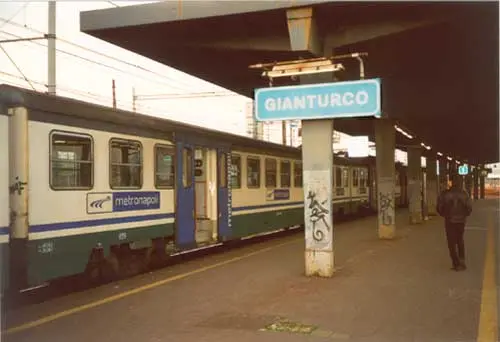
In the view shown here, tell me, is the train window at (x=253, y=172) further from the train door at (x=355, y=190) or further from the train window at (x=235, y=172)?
the train door at (x=355, y=190)

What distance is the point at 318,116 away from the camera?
9.73 meters

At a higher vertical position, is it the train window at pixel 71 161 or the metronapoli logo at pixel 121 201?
the train window at pixel 71 161

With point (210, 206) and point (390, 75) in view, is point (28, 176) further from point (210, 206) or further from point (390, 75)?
point (390, 75)

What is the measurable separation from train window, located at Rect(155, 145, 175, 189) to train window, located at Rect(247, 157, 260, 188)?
13.7ft

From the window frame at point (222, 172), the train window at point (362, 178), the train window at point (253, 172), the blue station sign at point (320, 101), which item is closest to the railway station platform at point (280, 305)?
the window frame at point (222, 172)

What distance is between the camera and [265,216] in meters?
17.0

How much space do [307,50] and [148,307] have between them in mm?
4764

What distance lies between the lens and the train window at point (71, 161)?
28.5 ft

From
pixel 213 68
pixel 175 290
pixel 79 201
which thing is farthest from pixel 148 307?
pixel 213 68

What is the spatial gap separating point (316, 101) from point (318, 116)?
10.0 inches

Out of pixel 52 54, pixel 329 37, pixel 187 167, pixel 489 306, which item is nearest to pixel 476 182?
pixel 52 54

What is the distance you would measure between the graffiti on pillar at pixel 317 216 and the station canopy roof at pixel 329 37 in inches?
100

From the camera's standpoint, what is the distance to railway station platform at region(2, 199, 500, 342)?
6.59 metres

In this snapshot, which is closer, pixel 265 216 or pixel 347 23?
pixel 347 23
